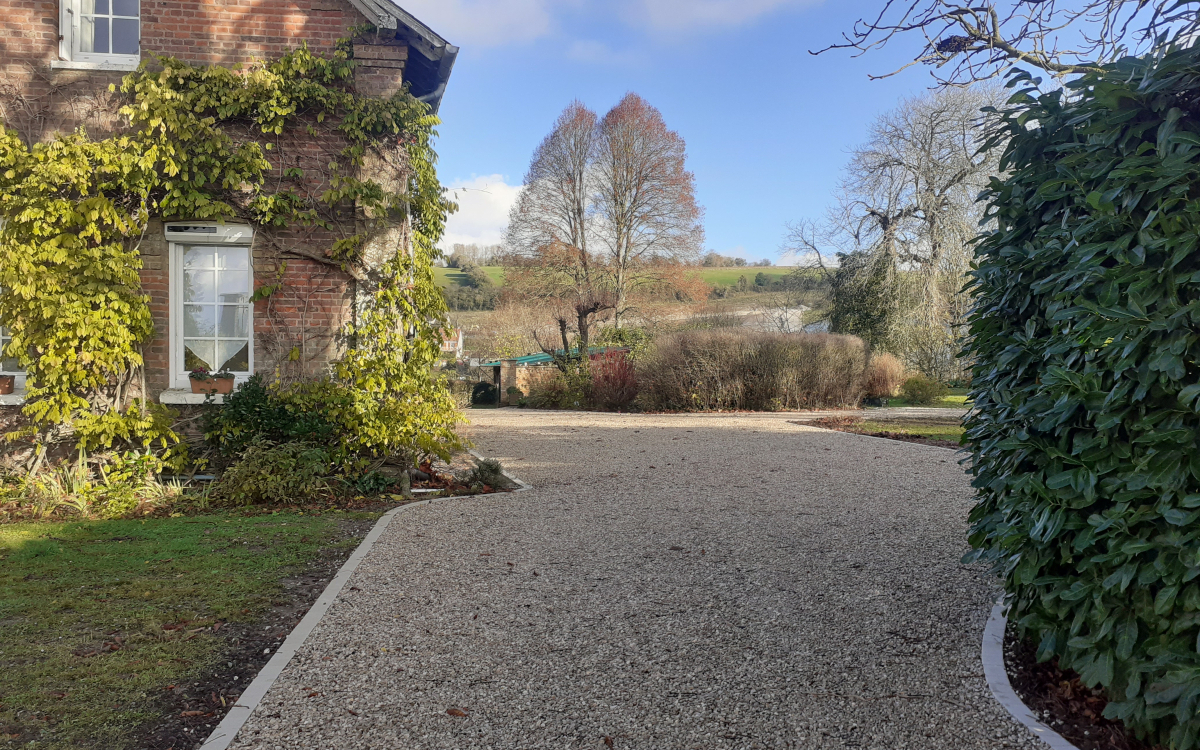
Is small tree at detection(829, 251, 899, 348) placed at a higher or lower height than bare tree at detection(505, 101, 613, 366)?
lower

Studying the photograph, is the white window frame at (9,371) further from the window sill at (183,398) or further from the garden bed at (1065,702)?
the garden bed at (1065,702)

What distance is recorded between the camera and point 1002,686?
3.14 metres

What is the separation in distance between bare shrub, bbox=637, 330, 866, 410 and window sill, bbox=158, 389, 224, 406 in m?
11.5

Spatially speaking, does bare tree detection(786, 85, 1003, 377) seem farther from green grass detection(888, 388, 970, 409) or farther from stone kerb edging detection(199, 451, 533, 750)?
stone kerb edging detection(199, 451, 533, 750)

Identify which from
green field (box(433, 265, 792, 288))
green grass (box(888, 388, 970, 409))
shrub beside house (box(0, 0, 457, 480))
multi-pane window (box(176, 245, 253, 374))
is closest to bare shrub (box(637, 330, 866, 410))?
green grass (box(888, 388, 970, 409))

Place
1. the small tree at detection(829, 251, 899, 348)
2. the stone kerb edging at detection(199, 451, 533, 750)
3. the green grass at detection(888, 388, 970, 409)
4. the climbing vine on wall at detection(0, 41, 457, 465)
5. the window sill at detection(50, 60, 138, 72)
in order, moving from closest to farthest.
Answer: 1. the stone kerb edging at detection(199, 451, 533, 750)
2. the climbing vine on wall at detection(0, 41, 457, 465)
3. the window sill at detection(50, 60, 138, 72)
4. the green grass at detection(888, 388, 970, 409)
5. the small tree at detection(829, 251, 899, 348)

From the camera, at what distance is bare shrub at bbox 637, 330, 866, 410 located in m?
17.7

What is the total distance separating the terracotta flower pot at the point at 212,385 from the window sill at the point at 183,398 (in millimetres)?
51

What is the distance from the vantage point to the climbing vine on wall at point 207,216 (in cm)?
725

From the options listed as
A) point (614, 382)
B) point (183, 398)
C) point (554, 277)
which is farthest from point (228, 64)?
point (554, 277)

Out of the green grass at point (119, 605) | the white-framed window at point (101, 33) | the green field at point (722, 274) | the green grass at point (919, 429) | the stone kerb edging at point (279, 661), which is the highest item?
the green field at point (722, 274)

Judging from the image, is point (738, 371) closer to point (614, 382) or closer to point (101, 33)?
point (614, 382)

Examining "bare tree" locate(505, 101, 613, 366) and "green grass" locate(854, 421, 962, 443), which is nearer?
"green grass" locate(854, 421, 962, 443)

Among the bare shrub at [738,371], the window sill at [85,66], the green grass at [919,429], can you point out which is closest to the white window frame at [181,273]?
the window sill at [85,66]
